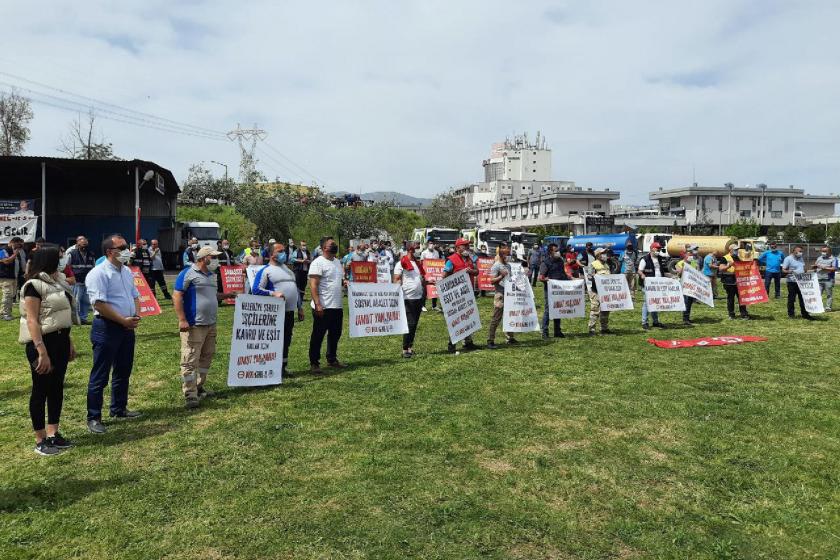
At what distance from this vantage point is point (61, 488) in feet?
16.9

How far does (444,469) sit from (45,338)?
3.92m

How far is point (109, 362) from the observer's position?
22.4ft

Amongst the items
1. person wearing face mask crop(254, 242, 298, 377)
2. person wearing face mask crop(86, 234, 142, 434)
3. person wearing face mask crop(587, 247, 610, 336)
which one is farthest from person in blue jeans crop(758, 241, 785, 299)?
person wearing face mask crop(86, 234, 142, 434)

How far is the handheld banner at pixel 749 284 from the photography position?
16109 millimetres

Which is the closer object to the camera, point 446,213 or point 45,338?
point 45,338

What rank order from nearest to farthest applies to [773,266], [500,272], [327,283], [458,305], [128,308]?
[128,308] < [327,283] < [458,305] < [500,272] < [773,266]

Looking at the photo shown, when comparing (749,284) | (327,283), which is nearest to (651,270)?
(749,284)

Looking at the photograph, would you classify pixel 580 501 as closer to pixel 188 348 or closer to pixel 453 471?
pixel 453 471

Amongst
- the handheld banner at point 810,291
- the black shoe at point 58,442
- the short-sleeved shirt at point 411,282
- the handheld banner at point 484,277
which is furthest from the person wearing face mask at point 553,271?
the black shoe at point 58,442

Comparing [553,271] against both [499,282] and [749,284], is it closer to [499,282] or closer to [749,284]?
[499,282]

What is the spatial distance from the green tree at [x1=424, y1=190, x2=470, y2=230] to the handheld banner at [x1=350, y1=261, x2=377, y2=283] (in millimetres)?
67095

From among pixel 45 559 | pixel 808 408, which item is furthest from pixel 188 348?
pixel 808 408

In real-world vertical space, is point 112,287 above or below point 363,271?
below

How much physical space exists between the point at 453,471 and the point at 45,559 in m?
3.05
